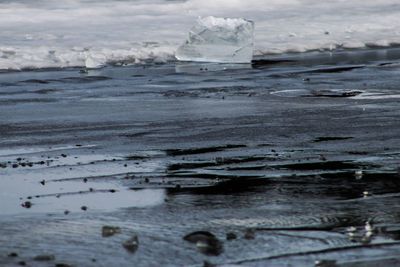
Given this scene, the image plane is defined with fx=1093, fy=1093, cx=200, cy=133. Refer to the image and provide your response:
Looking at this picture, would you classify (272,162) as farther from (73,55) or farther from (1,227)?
(73,55)

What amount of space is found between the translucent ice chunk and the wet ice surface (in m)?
5.53

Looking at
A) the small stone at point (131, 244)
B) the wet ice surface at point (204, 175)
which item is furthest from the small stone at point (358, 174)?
the small stone at point (131, 244)

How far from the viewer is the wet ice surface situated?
568 cm

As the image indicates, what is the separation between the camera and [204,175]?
8109mm

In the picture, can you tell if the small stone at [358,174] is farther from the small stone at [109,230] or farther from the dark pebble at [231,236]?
the small stone at [109,230]

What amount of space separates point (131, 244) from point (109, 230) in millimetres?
368

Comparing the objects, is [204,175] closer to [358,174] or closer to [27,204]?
[358,174]

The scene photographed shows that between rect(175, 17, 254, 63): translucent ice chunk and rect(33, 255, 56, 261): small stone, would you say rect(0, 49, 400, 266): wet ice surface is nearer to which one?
rect(33, 255, 56, 261): small stone

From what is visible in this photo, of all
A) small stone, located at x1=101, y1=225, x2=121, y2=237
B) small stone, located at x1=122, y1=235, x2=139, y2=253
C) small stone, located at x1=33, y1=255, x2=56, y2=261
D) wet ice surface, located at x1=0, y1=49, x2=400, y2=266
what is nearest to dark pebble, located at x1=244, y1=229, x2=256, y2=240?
wet ice surface, located at x1=0, y1=49, x2=400, y2=266

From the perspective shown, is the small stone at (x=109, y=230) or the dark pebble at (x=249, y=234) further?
the small stone at (x=109, y=230)

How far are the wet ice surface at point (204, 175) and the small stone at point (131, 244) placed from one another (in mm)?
20

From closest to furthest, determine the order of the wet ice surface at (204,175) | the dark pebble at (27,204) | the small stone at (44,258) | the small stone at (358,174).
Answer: the small stone at (44,258)
the wet ice surface at (204,175)
the dark pebble at (27,204)
the small stone at (358,174)

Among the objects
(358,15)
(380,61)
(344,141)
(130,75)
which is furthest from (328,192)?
(358,15)

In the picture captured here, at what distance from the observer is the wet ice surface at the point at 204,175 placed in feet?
18.6
